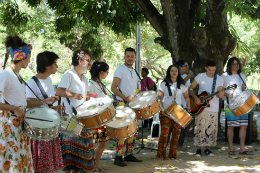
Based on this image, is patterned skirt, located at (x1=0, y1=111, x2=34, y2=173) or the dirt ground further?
the dirt ground

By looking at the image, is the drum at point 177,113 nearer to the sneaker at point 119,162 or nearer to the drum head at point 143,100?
the drum head at point 143,100

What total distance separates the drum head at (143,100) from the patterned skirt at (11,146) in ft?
6.55

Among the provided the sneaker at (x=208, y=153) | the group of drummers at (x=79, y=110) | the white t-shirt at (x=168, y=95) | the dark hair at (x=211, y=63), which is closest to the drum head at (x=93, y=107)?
the group of drummers at (x=79, y=110)

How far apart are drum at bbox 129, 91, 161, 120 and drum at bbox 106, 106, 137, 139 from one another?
145mm

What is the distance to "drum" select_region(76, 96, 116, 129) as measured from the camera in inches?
136

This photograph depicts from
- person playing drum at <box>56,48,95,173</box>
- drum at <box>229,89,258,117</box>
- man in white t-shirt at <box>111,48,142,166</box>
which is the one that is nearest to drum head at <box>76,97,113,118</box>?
person playing drum at <box>56,48,95,173</box>

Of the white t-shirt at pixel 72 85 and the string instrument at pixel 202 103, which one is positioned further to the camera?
the string instrument at pixel 202 103

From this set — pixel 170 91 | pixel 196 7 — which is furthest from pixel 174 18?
pixel 170 91

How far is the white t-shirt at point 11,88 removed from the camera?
305 centimetres

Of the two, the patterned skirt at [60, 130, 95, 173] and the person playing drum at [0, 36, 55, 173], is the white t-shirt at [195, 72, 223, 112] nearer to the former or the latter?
the patterned skirt at [60, 130, 95, 173]

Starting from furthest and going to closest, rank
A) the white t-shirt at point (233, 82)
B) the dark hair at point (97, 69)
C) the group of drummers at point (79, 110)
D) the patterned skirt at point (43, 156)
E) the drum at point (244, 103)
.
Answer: the white t-shirt at point (233, 82) < the drum at point (244, 103) < the dark hair at point (97, 69) < the patterned skirt at point (43, 156) < the group of drummers at point (79, 110)

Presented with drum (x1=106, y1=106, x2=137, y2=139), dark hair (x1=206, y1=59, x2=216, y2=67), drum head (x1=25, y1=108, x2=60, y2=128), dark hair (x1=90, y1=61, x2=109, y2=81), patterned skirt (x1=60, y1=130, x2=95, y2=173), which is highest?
dark hair (x1=206, y1=59, x2=216, y2=67)

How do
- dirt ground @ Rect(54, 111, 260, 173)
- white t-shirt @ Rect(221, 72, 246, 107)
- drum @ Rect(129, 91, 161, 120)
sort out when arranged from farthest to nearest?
white t-shirt @ Rect(221, 72, 246, 107) → dirt ground @ Rect(54, 111, 260, 173) → drum @ Rect(129, 91, 161, 120)

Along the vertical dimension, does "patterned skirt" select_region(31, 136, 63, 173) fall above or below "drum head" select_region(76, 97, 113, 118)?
below
